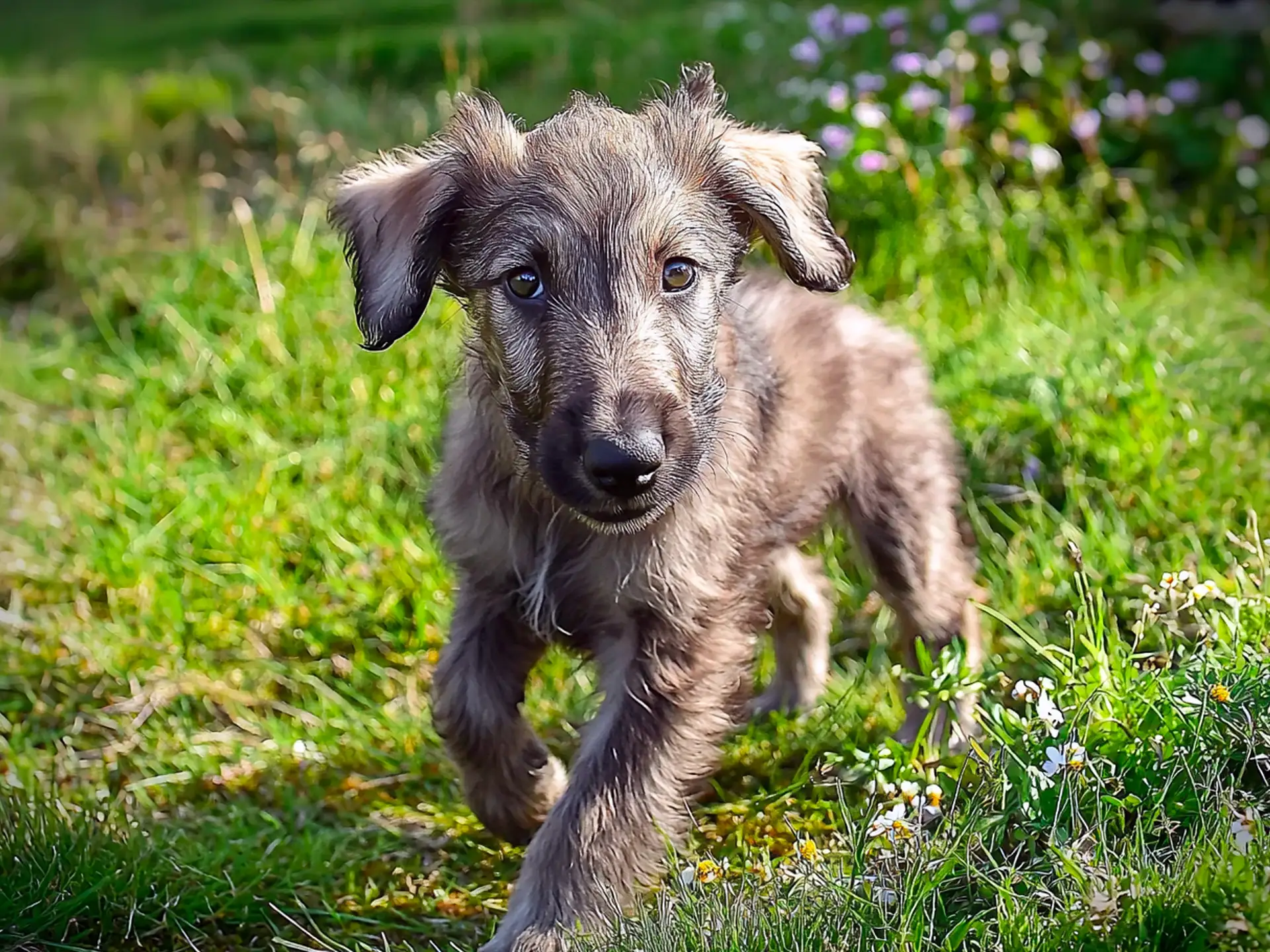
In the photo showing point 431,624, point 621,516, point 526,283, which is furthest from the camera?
point 431,624

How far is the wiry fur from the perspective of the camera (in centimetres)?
279

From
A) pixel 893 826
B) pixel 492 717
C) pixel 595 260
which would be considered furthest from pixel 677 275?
pixel 893 826

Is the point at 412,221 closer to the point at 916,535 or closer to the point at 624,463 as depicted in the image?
the point at 624,463

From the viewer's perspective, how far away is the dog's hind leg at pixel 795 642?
3.90 m

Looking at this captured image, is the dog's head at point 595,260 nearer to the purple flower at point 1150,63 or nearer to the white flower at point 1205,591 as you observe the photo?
the white flower at point 1205,591

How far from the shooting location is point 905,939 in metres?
2.36

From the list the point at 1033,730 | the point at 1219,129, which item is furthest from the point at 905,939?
the point at 1219,129

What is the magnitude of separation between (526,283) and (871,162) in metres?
2.83

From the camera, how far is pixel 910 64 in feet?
18.5

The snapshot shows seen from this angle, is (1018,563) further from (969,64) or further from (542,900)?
(969,64)

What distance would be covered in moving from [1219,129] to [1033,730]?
404 cm

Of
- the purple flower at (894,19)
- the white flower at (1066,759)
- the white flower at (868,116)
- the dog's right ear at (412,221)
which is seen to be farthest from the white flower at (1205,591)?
the purple flower at (894,19)

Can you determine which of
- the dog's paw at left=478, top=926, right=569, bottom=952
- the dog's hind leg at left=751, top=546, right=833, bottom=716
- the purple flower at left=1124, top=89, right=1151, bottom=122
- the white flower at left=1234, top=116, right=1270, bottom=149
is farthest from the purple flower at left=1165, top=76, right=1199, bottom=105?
the dog's paw at left=478, top=926, right=569, bottom=952

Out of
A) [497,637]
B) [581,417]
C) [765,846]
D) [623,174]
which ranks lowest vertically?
[765,846]
